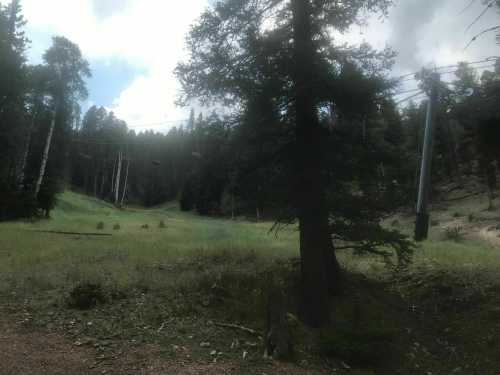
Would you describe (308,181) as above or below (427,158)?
below

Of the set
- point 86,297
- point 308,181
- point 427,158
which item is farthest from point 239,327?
point 427,158

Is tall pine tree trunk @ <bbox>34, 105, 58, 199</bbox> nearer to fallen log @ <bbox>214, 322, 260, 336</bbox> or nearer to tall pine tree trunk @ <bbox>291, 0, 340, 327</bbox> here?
tall pine tree trunk @ <bbox>291, 0, 340, 327</bbox>

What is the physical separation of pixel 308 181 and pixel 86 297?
5177mm

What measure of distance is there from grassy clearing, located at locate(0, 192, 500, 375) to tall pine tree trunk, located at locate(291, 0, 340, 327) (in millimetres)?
738

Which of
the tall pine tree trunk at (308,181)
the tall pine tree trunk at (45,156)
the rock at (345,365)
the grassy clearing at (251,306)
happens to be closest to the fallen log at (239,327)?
the grassy clearing at (251,306)

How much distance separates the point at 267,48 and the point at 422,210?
30.3ft

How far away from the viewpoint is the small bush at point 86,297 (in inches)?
256

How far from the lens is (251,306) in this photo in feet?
23.5

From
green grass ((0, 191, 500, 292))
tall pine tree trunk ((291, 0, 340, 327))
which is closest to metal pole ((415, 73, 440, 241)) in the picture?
green grass ((0, 191, 500, 292))

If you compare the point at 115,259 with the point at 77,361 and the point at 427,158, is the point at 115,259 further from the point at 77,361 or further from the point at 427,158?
the point at 427,158

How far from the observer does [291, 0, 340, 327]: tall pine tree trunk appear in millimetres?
7055

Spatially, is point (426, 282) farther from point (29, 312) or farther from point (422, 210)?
point (29, 312)

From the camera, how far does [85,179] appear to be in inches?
2594

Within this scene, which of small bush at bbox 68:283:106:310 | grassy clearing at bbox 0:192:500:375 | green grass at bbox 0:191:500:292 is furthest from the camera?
green grass at bbox 0:191:500:292
